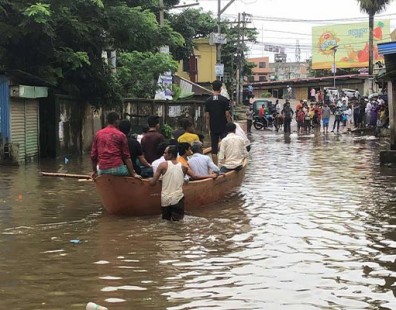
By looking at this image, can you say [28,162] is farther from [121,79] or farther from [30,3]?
[121,79]

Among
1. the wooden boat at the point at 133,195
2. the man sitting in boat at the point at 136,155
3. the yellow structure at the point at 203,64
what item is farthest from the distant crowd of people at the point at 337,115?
the man sitting in boat at the point at 136,155

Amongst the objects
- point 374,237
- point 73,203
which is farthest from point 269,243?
point 73,203

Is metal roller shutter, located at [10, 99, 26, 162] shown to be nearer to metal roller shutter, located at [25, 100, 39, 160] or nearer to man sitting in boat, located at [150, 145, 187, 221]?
metal roller shutter, located at [25, 100, 39, 160]

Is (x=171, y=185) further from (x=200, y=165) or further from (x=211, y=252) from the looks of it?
(x=211, y=252)

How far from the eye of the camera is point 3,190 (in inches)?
477

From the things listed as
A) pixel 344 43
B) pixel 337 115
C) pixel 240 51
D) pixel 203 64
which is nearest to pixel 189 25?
pixel 240 51

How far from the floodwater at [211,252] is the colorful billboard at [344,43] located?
54.3 meters

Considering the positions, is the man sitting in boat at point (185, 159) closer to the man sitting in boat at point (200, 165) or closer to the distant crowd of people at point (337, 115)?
the man sitting in boat at point (200, 165)

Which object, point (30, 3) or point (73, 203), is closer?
point (73, 203)

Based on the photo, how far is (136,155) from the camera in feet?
31.1

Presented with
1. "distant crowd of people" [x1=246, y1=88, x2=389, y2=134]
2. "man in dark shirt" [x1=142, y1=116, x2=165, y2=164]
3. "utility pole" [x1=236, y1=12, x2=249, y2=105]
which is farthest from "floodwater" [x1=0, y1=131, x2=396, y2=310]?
"utility pole" [x1=236, y1=12, x2=249, y2=105]

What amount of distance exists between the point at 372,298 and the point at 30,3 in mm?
14446

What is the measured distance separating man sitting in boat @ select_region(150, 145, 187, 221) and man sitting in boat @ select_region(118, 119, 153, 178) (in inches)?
32.7

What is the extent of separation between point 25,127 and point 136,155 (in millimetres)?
9425
